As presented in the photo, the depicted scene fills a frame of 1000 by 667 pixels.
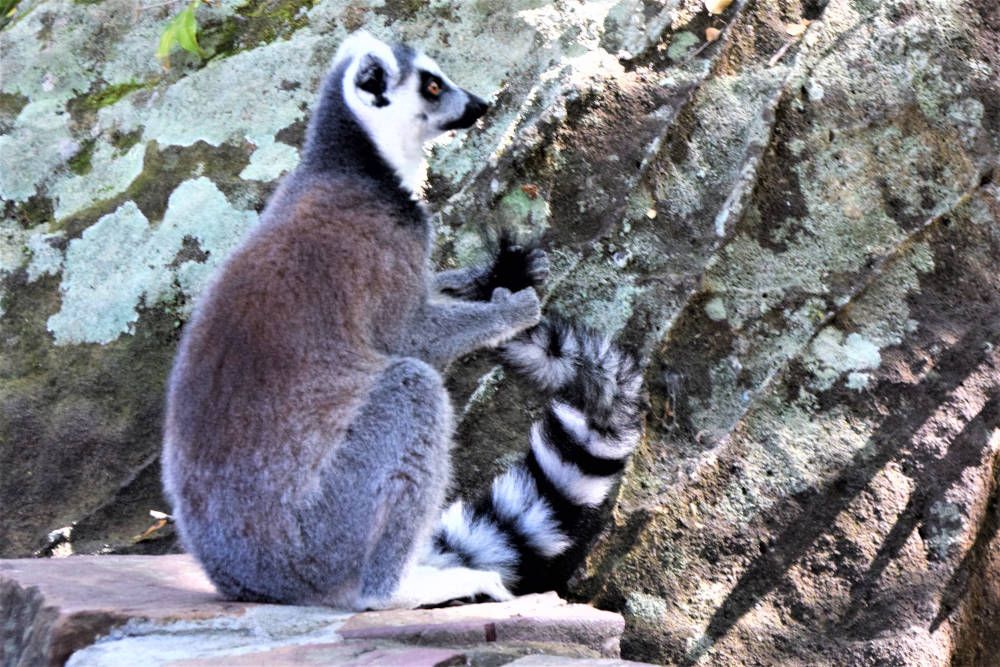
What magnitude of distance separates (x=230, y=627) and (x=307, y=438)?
622 millimetres

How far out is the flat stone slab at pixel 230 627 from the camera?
2.70 m

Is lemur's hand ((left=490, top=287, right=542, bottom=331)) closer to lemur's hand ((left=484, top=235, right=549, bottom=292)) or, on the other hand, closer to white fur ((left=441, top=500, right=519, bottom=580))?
lemur's hand ((left=484, top=235, right=549, bottom=292))

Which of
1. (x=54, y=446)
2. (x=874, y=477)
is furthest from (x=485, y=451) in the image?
(x=54, y=446)

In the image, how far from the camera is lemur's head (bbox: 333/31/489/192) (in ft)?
13.1

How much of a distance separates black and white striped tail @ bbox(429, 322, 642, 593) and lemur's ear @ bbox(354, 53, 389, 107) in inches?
43.4

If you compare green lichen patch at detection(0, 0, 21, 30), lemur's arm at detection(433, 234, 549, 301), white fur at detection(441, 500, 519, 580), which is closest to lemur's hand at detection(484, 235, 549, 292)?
lemur's arm at detection(433, 234, 549, 301)

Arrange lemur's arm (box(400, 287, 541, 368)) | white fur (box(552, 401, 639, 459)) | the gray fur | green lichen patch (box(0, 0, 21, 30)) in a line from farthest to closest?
green lichen patch (box(0, 0, 21, 30)), lemur's arm (box(400, 287, 541, 368)), white fur (box(552, 401, 639, 459)), the gray fur

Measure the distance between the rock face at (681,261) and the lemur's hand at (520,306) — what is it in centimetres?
25

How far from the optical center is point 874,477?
3.53 metres

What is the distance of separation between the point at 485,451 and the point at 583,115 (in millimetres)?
1458

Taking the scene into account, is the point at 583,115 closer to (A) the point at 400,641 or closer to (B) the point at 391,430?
(B) the point at 391,430

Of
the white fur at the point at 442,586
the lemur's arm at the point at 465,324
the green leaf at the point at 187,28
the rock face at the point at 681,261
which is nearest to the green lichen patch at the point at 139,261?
the rock face at the point at 681,261

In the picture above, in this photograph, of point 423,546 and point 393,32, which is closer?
point 423,546

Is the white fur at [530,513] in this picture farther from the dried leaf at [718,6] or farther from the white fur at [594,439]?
the dried leaf at [718,6]
